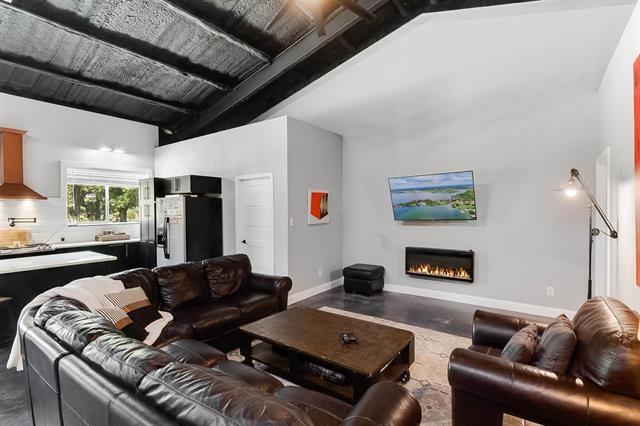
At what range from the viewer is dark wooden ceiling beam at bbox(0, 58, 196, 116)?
4.51 m

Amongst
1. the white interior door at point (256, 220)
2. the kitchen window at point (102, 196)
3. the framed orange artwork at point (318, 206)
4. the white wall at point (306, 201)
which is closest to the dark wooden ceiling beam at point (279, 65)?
the white wall at point (306, 201)

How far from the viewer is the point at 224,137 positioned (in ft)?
19.2

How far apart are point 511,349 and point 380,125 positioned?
4377 mm

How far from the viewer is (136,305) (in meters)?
2.69

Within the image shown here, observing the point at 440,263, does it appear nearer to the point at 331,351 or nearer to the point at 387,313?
the point at 387,313

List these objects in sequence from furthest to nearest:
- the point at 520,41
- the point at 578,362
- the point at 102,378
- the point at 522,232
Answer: the point at 522,232 < the point at 520,41 < the point at 578,362 < the point at 102,378

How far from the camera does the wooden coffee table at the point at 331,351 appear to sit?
211 cm

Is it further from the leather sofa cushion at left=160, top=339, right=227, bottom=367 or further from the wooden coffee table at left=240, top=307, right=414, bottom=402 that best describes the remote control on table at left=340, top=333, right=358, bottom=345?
the leather sofa cushion at left=160, top=339, right=227, bottom=367

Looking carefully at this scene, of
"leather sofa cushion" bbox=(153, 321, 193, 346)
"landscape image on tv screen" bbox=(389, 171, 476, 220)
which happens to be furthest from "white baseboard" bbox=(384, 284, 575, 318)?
"leather sofa cushion" bbox=(153, 321, 193, 346)

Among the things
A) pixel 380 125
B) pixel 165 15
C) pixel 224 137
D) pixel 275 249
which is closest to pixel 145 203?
pixel 224 137

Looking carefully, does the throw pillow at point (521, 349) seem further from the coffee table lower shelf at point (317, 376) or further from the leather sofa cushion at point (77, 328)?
the leather sofa cushion at point (77, 328)

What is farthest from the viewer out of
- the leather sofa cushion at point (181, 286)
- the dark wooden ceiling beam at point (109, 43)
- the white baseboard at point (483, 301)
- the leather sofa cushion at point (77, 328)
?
the white baseboard at point (483, 301)

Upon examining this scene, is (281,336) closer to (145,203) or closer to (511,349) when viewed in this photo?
(511,349)

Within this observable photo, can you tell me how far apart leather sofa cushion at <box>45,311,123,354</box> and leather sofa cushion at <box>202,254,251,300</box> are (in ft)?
6.20
